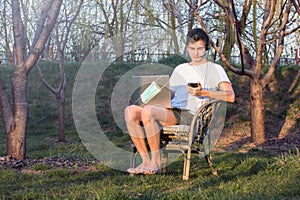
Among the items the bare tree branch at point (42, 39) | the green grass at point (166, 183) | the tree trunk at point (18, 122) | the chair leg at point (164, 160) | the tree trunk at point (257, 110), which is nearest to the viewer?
the green grass at point (166, 183)

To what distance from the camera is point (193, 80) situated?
3998mm

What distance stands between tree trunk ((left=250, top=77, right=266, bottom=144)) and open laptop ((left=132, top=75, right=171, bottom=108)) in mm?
2949

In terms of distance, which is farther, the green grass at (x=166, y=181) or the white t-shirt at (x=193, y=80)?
the white t-shirt at (x=193, y=80)

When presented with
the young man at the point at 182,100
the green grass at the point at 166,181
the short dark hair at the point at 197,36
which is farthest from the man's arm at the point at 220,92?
the green grass at the point at 166,181

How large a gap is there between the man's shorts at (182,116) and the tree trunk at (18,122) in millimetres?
1451

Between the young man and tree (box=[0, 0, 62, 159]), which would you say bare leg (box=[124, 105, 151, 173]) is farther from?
tree (box=[0, 0, 62, 159])

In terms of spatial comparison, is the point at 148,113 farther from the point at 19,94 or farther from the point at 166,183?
the point at 19,94

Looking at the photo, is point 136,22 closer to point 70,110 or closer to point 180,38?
point 180,38

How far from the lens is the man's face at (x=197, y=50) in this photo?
12.9 feet

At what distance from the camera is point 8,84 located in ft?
33.7

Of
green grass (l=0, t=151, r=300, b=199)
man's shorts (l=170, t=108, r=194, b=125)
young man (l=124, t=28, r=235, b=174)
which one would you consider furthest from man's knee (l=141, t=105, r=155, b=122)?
green grass (l=0, t=151, r=300, b=199)

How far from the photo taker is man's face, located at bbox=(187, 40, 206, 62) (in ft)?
12.9

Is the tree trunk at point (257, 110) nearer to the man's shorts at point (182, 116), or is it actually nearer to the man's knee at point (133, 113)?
the man's shorts at point (182, 116)

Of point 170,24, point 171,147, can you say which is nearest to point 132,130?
point 171,147
